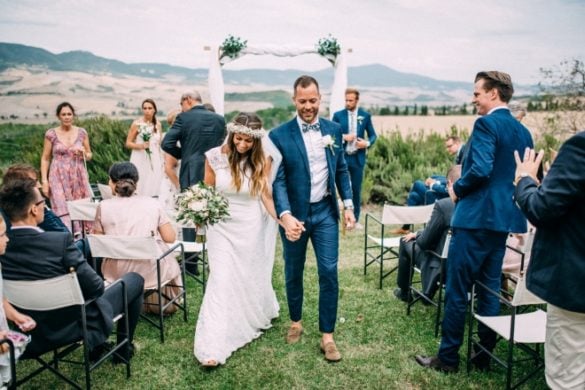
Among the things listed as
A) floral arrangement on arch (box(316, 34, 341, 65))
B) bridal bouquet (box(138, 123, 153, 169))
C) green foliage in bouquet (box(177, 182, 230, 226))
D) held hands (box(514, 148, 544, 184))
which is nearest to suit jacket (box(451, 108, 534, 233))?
held hands (box(514, 148, 544, 184))

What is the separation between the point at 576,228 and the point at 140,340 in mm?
3505

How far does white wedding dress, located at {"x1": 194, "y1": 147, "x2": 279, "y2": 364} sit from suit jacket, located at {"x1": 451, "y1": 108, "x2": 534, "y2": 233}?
171 cm

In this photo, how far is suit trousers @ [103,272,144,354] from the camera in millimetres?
3338

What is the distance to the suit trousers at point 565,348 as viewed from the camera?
2.27 m

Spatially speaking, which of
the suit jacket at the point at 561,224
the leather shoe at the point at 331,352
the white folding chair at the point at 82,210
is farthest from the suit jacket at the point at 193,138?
the suit jacket at the point at 561,224

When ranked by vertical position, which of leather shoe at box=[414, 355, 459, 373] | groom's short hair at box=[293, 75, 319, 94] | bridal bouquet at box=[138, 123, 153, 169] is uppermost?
groom's short hair at box=[293, 75, 319, 94]

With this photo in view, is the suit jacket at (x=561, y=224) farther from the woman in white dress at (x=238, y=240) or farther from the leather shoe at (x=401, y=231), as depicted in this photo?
the leather shoe at (x=401, y=231)

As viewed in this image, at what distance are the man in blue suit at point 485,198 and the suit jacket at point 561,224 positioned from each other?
2.42ft

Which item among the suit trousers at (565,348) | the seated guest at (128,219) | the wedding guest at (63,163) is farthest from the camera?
the wedding guest at (63,163)

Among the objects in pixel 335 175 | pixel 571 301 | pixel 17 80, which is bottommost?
pixel 571 301

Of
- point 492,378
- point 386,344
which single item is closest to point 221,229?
point 386,344

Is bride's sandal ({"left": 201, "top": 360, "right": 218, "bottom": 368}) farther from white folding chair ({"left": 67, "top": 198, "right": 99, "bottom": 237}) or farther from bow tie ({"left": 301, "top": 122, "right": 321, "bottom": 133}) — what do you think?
white folding chair ({"left": 67, "top": 198, "right": 99, "bottom": 237})

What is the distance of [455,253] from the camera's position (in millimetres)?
3346

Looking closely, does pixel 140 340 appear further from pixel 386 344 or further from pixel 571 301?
pixel 571 301
